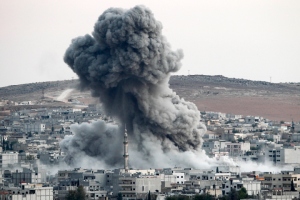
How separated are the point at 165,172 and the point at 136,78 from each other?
7654mm

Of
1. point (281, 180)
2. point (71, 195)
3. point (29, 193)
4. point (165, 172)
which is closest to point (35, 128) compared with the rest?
point (165, 172)

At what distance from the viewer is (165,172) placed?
96.2 m

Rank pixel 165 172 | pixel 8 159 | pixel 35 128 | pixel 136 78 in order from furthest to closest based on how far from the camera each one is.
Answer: pixel 35 128, pixel 8 159, pixel 136 78, pixel 165 172

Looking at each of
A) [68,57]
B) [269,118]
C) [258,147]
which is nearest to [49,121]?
[269,118]

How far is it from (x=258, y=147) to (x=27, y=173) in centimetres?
4573

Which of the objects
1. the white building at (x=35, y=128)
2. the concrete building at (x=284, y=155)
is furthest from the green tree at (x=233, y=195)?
the white building at (x=35, y=128)

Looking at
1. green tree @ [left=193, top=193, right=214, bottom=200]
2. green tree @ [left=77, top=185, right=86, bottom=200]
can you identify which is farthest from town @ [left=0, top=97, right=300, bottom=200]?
green tree @ [left=193, top=193, right=214, bottom=200]

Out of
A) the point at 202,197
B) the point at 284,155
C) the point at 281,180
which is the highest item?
the point at 284,155

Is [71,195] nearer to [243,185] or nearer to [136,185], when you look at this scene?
[136,185]

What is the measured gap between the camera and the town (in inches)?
3398

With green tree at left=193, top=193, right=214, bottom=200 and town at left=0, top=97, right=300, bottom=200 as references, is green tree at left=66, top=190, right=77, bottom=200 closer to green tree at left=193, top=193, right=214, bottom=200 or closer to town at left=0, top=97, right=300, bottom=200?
town at left=0, top=97, right=300, bottom=200

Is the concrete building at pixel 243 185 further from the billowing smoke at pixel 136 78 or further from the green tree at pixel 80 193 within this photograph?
the billowing smoke at pixel 136 78

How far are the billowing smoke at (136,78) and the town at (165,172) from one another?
2.94 m

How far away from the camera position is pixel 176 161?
338 ft
